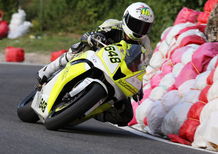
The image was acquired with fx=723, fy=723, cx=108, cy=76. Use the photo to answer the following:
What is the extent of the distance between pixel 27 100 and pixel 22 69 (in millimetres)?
9345

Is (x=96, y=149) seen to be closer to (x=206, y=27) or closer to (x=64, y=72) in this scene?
(x=64, y=72)

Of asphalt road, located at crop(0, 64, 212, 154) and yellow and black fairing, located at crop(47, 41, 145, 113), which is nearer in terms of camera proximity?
asphalt road, located at crop(0, 64, 212, 154)

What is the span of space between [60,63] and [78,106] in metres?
1.24

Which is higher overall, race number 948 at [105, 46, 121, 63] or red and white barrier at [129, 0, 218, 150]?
race number 948 at [105, 46, 121, 63]

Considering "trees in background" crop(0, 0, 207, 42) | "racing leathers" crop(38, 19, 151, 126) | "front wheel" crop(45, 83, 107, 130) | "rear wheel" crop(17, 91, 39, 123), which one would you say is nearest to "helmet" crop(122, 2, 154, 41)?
"racing leathers" crop(38, 19, 151, 126)

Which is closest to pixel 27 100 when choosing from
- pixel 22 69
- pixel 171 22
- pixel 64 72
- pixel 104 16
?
pixel 64 72

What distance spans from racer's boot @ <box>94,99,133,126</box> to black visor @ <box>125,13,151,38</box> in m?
0.80

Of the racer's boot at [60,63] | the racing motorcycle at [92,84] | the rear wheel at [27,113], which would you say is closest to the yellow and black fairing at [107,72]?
the racing motorcycle at [92,84]

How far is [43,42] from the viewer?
26.2 meters

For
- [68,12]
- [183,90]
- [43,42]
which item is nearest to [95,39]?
[183,90]

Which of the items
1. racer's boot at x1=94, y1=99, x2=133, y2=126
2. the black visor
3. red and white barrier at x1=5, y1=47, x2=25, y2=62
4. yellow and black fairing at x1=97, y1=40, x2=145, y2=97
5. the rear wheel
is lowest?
red and white barrier at x1=5, y1=47, x2=25, y2=62

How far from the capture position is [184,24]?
40.0 feet

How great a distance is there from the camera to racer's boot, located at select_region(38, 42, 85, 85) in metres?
8.61

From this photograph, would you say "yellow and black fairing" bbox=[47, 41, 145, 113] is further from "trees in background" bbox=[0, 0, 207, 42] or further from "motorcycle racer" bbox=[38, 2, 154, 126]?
"trees in background" bbox=[0, 0, 207, 42]
